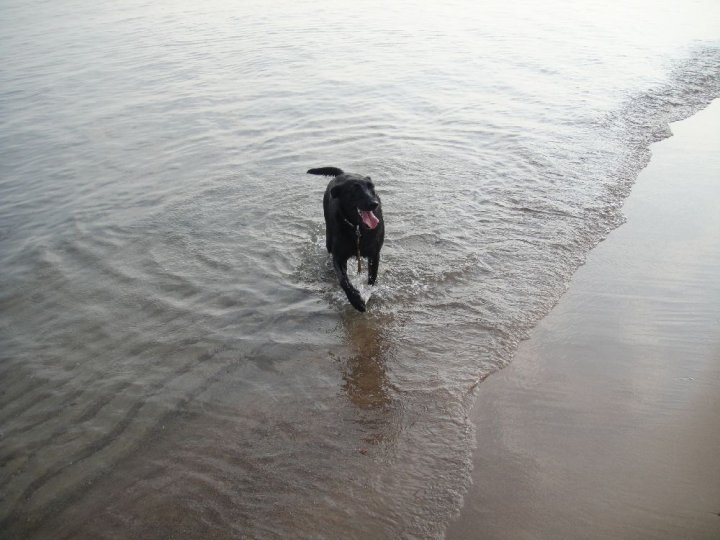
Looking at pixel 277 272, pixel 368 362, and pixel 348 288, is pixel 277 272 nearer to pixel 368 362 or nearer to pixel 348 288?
pixel 348 288

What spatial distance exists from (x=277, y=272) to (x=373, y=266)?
1.11 metres

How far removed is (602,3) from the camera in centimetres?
2344

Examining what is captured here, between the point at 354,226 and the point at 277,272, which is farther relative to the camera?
the point at 277,272

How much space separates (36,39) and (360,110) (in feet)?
49.6

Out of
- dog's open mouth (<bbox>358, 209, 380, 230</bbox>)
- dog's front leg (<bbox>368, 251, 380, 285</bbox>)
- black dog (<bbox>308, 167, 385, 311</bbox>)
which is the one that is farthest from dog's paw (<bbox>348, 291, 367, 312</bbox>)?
dog's open mouth (<bbox>358, 209, 380, 230</bbox>)

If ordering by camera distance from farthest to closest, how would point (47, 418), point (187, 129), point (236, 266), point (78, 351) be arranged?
point (187, 129) → point (236, 266) → point (78, 351) → point (47, 418)

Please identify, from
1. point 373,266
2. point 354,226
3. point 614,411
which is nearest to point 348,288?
point 373,266

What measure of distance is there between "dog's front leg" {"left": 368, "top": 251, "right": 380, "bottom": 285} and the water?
153 mm

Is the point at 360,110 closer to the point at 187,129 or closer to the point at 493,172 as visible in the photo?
the point at 187,129

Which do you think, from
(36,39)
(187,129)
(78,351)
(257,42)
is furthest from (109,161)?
(36,39)

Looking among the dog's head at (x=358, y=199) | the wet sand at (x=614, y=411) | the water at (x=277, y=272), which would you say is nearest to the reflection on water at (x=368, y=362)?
the water at (x=277, y=272)

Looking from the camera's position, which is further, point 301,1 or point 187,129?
point 301,1

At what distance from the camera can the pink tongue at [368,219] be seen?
4.87 m

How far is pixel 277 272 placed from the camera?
18.9 feet
